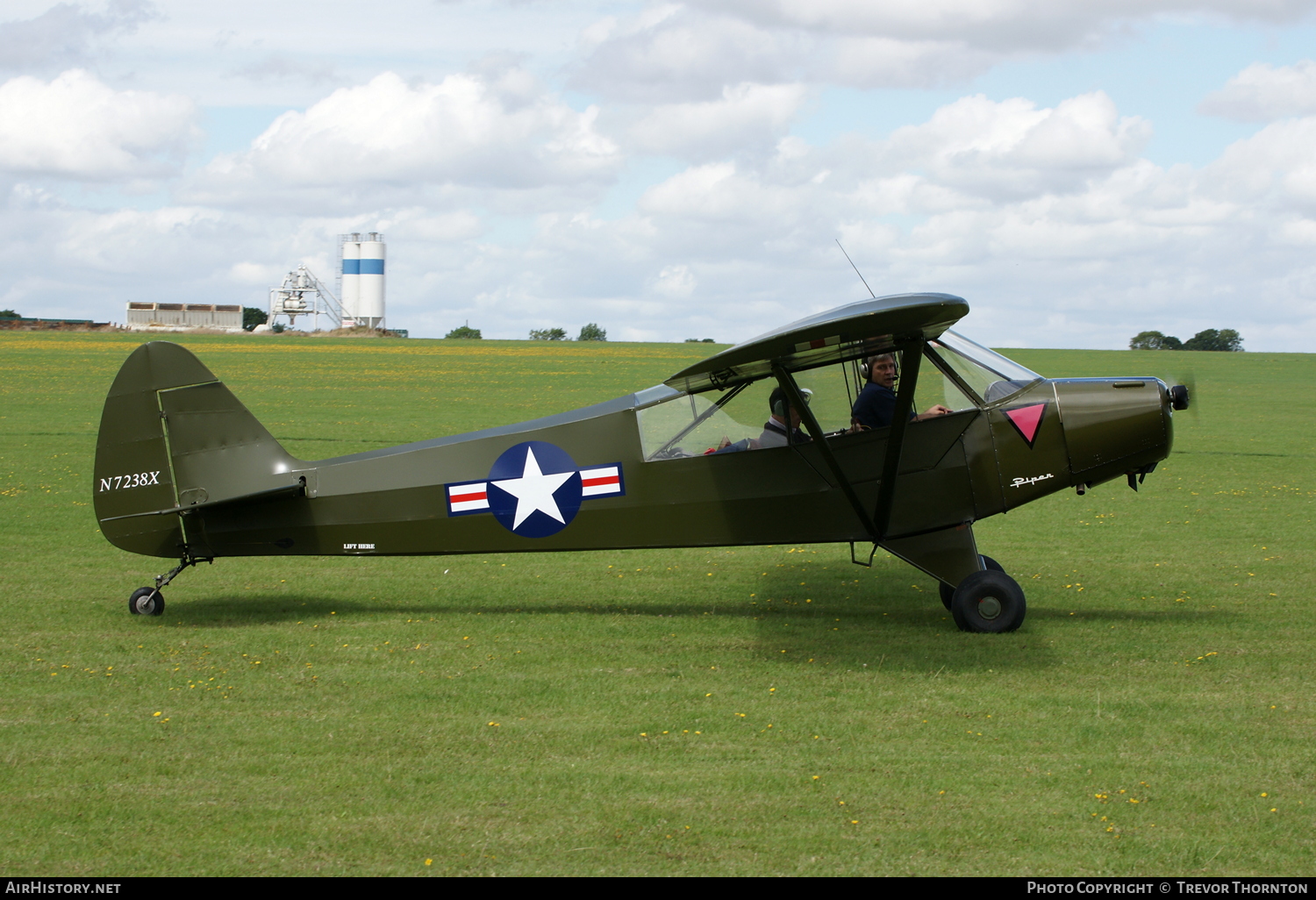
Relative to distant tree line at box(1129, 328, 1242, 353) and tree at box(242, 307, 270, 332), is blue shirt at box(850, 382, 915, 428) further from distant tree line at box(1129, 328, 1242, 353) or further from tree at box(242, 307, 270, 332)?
tree at box(242, 307, 270, 332)

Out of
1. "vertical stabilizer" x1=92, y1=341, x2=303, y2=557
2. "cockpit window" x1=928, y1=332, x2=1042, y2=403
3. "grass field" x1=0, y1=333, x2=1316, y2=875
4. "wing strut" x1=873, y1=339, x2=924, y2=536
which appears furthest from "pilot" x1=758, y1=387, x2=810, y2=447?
"vertical stabilizer" x1=92, y1=341, x2=303, y2=557

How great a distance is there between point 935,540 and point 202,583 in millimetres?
6632

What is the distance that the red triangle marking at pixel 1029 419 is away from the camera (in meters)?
7.84

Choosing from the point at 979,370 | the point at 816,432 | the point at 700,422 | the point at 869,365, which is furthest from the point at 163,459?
the point at 979,370

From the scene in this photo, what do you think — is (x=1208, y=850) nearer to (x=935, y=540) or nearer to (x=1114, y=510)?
(x=935, y=540)

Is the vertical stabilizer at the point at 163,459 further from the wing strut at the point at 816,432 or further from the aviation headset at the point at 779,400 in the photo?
the wing strut at the point at 816,432

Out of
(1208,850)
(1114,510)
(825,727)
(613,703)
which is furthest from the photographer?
(1114,510)

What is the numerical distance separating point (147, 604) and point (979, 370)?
265 inches

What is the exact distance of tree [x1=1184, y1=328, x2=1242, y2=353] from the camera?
85812 mm

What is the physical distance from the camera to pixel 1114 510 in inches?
571

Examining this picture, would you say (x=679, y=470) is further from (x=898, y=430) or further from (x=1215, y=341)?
(x=1215, y=341)
